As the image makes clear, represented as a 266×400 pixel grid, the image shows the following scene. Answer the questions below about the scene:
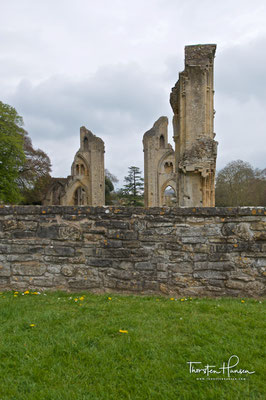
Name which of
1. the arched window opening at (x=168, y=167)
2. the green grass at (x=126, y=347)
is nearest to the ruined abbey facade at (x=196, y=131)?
the green grass at (x=126, y=347)

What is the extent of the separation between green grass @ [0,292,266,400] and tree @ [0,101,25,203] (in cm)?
1929

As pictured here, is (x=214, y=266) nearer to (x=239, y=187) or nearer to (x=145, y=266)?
(x=145, y=266)

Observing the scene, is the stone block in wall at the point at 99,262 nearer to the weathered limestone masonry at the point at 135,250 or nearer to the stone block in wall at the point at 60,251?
the weathered limestone masonry at the point at 135,250

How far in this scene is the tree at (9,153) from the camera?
67.5ft

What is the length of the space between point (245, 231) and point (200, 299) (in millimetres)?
1253

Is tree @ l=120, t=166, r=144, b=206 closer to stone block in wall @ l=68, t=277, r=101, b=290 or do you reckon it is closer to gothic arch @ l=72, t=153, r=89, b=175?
→ gothic arch @ l=72, t=153, r=89, b=175

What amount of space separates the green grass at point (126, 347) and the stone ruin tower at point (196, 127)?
782cm

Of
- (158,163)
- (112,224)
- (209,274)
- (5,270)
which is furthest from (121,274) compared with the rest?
(158,163)

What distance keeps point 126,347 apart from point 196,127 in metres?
10.6

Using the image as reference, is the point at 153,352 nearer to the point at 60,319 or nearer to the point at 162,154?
the point at 60,319

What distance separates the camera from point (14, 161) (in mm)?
21812

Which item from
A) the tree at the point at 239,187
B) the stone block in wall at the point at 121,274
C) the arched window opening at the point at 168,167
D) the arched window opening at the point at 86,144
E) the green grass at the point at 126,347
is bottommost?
the green grass at the point at 126,347

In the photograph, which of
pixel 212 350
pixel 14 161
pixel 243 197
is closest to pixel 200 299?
pixel 212 350

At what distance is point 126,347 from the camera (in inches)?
95.2
